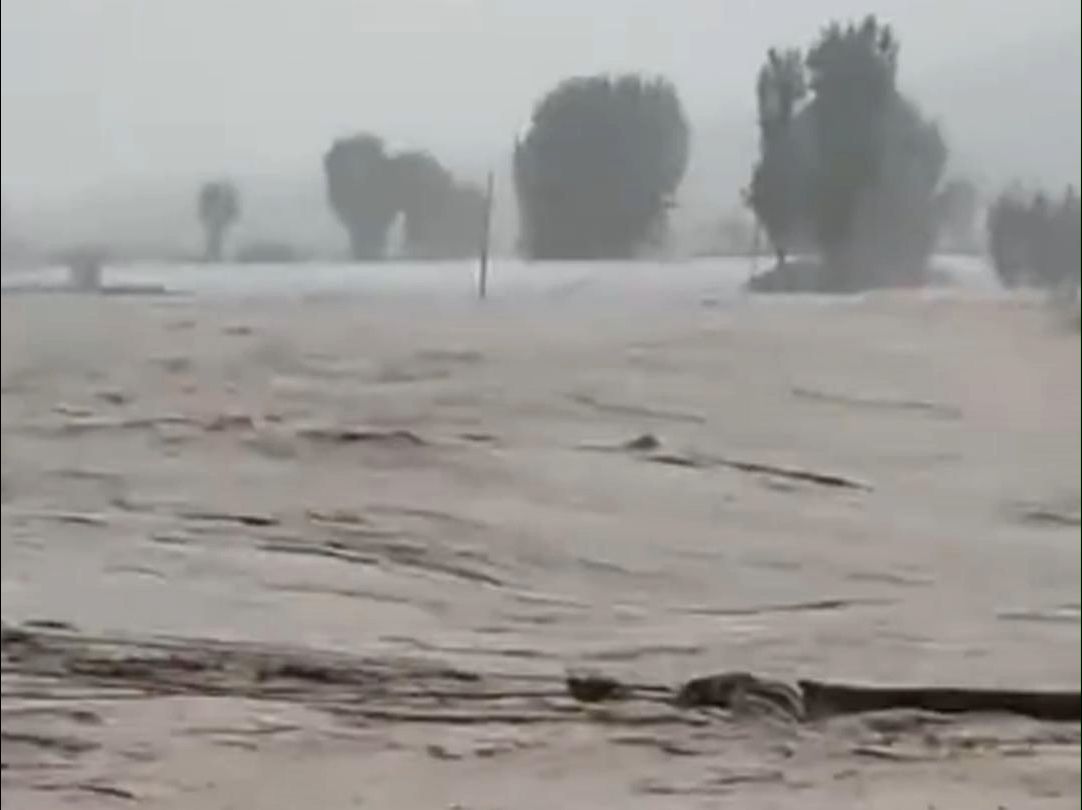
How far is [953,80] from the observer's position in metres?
0.99

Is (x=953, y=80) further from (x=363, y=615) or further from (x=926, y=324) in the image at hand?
(x=363, y=615)

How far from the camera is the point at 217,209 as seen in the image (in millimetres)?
950

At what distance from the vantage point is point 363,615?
945mm

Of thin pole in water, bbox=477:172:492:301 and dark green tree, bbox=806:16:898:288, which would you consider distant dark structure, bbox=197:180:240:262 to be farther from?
dark green tree, bbox=806:16:898:288

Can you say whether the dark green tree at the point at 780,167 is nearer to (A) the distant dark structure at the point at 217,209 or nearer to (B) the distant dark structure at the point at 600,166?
(B) the distant dark structure at the point at 600,166

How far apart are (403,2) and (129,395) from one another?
0.25 m

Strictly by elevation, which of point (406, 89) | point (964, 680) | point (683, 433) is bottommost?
point (964, 680)

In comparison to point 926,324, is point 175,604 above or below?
below

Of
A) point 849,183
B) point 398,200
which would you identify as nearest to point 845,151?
point 849,183

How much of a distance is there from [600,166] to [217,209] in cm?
20

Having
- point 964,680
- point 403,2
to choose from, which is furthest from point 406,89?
point 964,680

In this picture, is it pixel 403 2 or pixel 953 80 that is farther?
pixel 953 80

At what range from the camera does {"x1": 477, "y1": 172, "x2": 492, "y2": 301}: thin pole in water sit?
94 cm

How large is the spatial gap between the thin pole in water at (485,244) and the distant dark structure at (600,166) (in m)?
0.02
